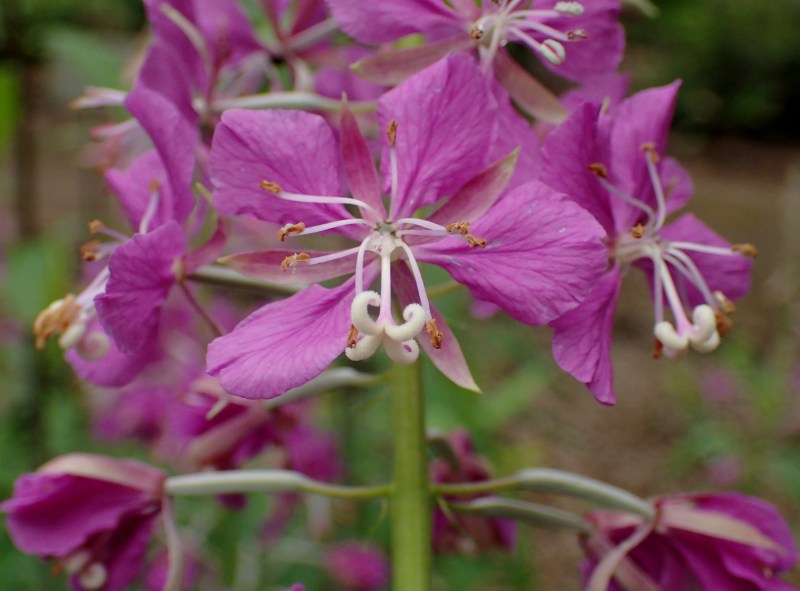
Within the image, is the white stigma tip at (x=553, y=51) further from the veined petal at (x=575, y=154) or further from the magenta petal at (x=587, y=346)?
the magenta petal at (x=587, y=346)

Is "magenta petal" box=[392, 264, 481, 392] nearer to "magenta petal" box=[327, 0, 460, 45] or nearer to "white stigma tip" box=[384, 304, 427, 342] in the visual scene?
"white stigma tip" box=[384, 304, 427, 342]

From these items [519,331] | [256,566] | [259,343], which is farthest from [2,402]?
[259,343]

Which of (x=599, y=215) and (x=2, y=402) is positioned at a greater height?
(x=599, y=215)

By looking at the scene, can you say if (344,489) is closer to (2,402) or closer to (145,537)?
(145,537)

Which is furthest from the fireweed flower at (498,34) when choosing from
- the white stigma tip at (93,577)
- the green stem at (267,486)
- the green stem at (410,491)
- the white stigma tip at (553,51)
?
the white stigma tip at (93,577)

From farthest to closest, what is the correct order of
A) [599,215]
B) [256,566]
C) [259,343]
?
[256,566] → [599,215] → [259,343]

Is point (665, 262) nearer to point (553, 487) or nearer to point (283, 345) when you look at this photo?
point (553, 487)

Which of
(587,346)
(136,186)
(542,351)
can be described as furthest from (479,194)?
(542,351)

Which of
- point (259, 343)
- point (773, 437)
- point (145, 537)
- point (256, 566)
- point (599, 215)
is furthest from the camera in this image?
point (773, 437)
